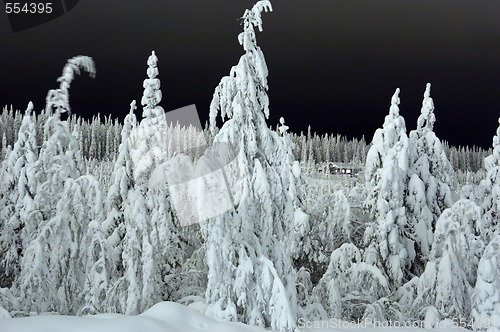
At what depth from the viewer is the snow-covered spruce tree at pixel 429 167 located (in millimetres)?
22328

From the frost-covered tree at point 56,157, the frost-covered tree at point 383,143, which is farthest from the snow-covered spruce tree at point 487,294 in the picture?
the frost-covered tree at point 56,157

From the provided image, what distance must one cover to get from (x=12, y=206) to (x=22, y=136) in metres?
3.24

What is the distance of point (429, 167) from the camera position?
75.4ft

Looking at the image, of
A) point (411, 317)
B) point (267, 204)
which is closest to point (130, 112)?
point (267, 204)

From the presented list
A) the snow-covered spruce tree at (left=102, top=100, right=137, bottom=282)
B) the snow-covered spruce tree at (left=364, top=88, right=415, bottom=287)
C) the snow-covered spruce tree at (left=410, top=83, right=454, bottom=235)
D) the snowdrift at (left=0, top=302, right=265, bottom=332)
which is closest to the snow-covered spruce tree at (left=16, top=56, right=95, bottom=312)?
the snow-covered spruce tree at (left=102, top=100, right=137, bottom=282)

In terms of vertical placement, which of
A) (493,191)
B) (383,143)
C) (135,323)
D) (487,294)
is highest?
(383,143)

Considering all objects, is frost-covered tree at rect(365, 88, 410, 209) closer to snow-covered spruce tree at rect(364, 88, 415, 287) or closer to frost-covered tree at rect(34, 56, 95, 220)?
snow-covered spruce tree at rect(364, 88, 415, 287)

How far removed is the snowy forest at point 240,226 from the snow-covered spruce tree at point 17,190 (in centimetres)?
Result: 8

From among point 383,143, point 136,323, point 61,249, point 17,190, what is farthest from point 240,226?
point 17,190

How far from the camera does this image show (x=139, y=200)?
1794 cm

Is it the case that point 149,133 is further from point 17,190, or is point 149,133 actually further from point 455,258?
point 455,258

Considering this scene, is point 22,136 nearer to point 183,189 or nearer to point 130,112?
point 130,112

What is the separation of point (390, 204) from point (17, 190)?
15850 millimetres

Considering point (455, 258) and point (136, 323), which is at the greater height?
point (455, 258)
